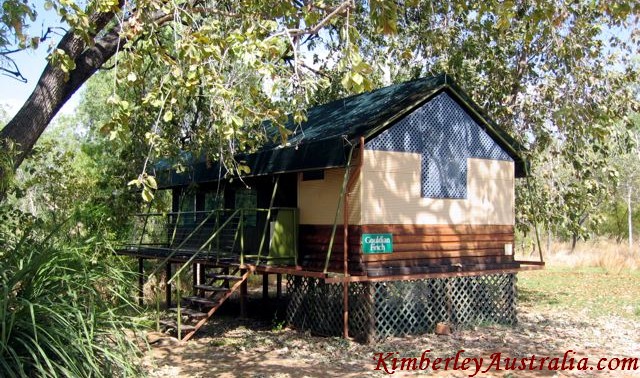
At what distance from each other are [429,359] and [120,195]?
7.69 meters

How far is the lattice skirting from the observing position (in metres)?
10.9

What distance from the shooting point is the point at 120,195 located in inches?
533

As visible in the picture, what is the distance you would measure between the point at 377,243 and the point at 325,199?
1.38m

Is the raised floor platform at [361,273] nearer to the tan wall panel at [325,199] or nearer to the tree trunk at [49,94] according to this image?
the tan wall panel at [325,199]

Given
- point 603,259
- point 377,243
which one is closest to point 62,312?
point 377,243

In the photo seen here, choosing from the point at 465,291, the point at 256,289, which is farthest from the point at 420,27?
the point at 256,289

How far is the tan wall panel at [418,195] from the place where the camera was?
10688 millimetres

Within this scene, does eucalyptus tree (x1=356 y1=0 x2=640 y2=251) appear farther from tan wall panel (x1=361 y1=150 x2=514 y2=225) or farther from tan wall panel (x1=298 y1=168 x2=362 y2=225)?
tan wall panel (x1=298 y1=168 x2=362 y2=225)

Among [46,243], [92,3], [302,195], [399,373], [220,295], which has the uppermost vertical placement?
[92,3]

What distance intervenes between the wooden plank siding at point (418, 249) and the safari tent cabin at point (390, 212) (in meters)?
0.02

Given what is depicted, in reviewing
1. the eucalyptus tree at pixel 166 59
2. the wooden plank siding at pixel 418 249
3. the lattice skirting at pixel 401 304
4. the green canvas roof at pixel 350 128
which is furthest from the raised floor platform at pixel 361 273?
the eucalyptus tree at pixel 166 59

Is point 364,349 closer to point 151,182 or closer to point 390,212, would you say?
point 390,212

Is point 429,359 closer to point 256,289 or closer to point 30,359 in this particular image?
point 30,359

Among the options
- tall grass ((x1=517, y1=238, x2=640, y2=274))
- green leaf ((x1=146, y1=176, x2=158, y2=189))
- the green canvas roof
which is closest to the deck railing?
the green canvas roof
